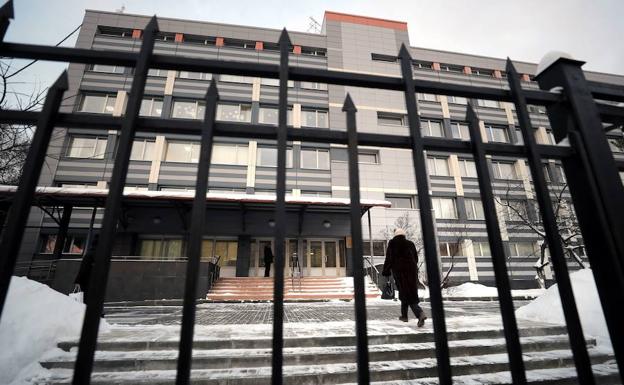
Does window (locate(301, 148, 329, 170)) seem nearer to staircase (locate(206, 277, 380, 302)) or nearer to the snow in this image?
staircase (locate(206, 277, 380, 302))

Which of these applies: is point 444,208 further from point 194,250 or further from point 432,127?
point 194,250

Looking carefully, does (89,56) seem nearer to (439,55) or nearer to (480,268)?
(480,268)

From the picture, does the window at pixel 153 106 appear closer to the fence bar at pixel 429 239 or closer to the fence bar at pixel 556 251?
the fence bar at pixel 429 239

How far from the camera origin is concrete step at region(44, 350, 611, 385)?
308cm

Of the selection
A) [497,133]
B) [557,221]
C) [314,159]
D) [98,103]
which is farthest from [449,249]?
[98,103]

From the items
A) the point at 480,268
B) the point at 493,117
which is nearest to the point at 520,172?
the point at 493,117

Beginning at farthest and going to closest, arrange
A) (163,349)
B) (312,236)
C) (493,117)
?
(493,117) → (312,236) → (163,349)

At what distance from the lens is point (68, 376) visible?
3137 mm

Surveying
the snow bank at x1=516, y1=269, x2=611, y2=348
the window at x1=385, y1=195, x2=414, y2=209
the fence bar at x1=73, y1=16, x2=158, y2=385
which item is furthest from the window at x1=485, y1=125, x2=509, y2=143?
the fence bar at x1=73, y1=16, x2=158, y2=385

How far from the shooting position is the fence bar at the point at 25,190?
1072 millimetres

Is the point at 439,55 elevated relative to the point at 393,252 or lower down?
elevated

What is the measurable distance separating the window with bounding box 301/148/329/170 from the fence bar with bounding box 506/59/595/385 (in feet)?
67.4

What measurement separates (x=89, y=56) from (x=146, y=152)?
2188cm

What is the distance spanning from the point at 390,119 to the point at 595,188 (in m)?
25.2
